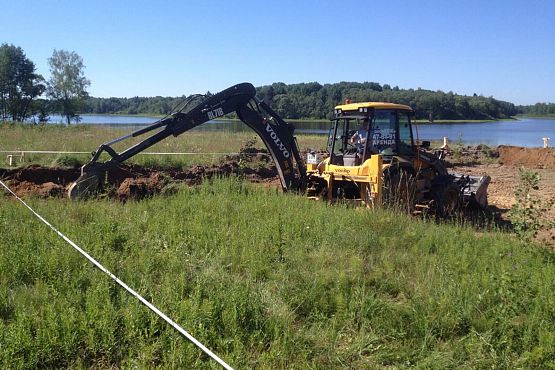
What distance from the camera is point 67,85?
225ft

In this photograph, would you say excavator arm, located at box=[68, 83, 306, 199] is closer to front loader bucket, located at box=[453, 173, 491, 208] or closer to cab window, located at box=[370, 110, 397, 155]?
cab window, located at box=[370, 110, 397, 155]

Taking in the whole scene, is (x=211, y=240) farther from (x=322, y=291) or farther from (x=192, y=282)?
(x=322, y=291)

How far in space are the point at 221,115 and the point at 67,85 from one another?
65.4m

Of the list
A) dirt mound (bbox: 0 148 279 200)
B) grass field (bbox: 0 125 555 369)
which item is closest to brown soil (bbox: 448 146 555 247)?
dirt mound (bbox: 0 148 279 200)

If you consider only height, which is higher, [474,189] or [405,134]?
[405,134]

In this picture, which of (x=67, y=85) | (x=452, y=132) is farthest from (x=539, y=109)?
(x=67, y=85)

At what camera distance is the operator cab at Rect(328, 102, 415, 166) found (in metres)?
10.0

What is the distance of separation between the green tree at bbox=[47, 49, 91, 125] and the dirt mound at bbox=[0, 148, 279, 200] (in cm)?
5741

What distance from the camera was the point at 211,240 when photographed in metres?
6.55

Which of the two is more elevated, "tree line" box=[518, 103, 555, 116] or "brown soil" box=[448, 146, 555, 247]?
"tree line" box=[518, 103, 555, 116]

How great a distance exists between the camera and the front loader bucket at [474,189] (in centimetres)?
1134

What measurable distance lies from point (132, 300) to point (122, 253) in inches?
64.9

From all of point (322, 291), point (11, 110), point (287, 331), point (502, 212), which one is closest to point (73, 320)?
point (287, 331)

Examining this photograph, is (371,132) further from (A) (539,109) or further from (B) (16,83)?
(A) (539,109)
